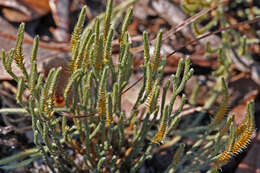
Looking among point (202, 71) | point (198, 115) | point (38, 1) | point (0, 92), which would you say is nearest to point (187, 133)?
point (198, 115)

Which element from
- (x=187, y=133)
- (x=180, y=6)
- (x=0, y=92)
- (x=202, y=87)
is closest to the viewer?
(x=187, y=133)

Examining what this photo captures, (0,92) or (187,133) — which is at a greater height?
(0,92)

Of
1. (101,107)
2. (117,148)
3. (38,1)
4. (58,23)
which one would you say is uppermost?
(38,1)

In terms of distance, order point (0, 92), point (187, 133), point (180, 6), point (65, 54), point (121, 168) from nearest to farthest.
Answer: point (121, 168), point (187, 133), point (0, 92), point (65, 54), point (180, 6)

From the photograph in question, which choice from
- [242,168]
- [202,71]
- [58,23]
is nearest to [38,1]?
[58,23]

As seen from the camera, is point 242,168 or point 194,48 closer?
point 242,168

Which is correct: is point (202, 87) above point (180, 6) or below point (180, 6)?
below

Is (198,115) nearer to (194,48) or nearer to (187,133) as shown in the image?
(187,133)

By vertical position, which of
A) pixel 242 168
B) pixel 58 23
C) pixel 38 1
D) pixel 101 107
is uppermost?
pixel 38 1

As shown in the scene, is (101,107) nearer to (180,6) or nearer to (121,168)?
(121,168)
